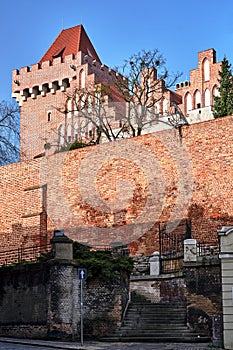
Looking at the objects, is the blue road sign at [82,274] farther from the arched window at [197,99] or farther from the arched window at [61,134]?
the arched window at [197,99]

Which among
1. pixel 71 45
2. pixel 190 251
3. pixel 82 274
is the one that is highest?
pixel 71 45

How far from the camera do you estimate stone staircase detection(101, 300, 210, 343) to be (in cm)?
1720

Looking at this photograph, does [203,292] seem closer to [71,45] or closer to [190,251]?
[190,251]

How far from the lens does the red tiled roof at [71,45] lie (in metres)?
54.4

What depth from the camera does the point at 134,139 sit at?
28250 mm

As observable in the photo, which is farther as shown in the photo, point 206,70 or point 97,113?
point 206,70

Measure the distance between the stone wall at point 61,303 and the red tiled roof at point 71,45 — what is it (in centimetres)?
3661

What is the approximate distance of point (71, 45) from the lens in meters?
55.1

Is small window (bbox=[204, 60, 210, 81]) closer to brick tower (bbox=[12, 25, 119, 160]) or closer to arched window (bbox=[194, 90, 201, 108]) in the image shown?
arched window (bbox=[194, 90, 201, 108])

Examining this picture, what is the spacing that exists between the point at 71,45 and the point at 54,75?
5.44 m

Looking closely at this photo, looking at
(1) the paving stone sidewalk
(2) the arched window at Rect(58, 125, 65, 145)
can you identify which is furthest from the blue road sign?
(2) the arched window at Rect(58, 125, 65, 145)

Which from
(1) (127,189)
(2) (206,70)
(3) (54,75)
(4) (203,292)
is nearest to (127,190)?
(1) (127,189)

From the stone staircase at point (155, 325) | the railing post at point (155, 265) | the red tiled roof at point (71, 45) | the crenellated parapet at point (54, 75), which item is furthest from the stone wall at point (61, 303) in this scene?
the red tiled roof at point (71, 45)

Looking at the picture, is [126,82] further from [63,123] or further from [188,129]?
[188,129]
